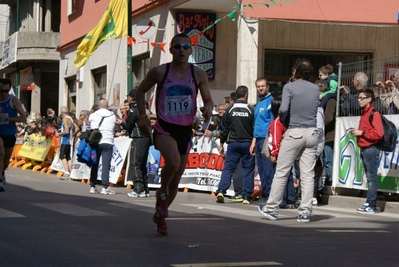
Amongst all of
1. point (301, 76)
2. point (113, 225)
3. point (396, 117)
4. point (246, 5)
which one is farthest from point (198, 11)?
point (113, 225)

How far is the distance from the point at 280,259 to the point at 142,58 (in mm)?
Answer: 19687

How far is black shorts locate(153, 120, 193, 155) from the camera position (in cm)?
935

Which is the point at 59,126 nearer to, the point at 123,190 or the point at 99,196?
the point at 123,190

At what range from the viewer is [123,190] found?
62.8 ft

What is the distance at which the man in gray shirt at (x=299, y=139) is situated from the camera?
11.3 metres

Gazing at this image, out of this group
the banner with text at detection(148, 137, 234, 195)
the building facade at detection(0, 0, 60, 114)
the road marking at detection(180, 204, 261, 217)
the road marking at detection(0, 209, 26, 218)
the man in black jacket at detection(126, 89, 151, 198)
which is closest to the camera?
the road marking at detection(0, 209, 26, 218)

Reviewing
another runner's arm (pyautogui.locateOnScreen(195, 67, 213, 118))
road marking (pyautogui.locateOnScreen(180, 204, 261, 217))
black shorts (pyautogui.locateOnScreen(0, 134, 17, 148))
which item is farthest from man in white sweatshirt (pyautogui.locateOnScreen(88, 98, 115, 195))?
another runner's arm (pyautogui.locateOnScreen(195, 67, 213, 118))

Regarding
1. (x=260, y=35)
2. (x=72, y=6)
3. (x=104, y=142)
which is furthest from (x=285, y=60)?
(x=72, y=6)

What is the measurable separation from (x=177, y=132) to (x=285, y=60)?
15.2 metres

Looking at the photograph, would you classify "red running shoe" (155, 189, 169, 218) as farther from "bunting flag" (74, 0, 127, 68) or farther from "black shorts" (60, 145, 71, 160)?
"bunting flag" (74, 0, 127, 68)

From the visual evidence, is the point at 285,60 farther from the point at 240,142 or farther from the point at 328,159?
the point at 240,142

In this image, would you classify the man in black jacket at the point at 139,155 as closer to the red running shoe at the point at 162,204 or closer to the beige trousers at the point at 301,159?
the beige trousers at the point at 301,159

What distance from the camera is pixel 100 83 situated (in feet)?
106

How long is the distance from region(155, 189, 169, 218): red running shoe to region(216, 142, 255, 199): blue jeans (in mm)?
6066
